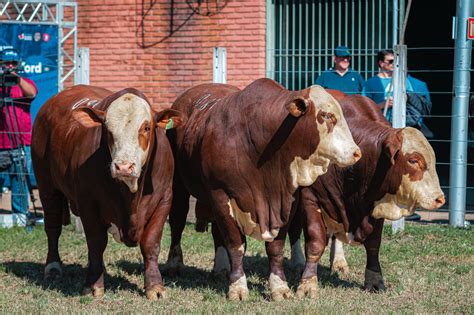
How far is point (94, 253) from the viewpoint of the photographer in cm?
789

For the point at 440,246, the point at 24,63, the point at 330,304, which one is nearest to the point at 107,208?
the point at 330,304

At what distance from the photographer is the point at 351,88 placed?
11906mm

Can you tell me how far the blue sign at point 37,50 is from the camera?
13727mm

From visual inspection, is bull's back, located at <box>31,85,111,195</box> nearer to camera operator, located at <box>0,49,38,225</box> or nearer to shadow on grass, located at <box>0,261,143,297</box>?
shadow on grass, located at <box>0,261,143,297</box>

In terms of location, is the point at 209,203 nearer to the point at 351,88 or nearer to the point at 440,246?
the point at 440,246

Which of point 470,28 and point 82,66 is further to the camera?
point 82,66

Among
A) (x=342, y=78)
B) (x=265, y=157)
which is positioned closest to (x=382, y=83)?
(x=342, y=78)

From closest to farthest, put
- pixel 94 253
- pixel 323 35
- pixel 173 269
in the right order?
Result: pixel 94 253 < pixel 173 269 < pixel 323 35

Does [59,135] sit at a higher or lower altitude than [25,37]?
lower

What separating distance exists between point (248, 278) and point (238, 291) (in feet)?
3.27

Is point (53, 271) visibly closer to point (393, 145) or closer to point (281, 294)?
point (281, 294)

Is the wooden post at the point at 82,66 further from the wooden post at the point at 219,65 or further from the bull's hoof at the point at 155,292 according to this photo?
the bull's hoof at the point at 155,292

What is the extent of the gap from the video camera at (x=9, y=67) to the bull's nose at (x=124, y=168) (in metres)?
5.20

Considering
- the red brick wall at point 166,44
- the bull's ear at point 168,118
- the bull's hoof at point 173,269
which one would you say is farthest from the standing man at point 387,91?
the bull's ear at point 168,118
